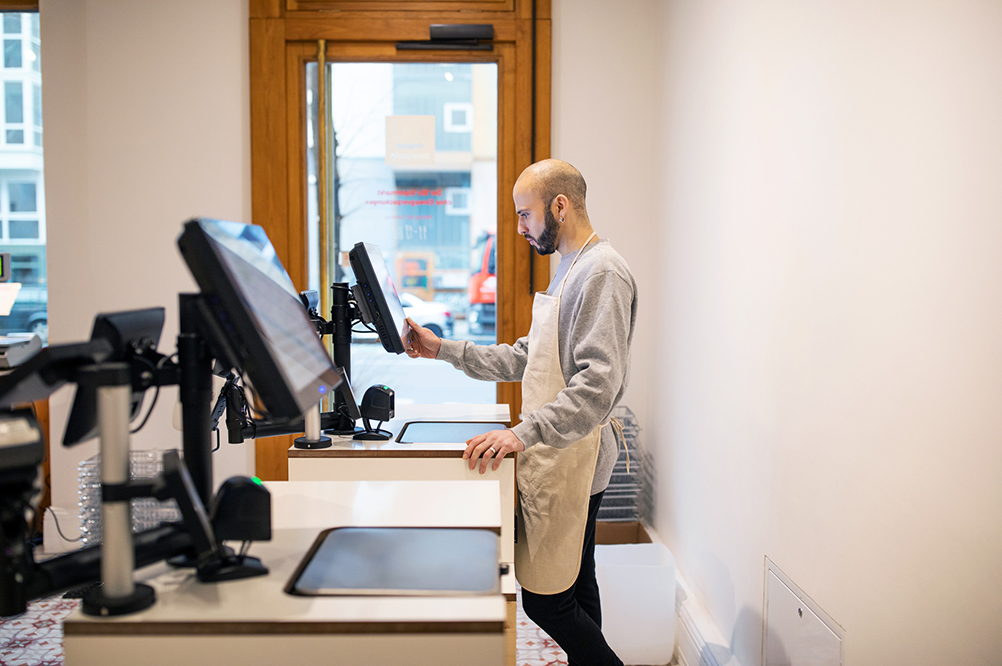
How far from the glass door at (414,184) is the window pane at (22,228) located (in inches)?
60.4

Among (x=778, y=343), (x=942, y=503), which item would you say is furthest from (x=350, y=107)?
(x=942, y=503)

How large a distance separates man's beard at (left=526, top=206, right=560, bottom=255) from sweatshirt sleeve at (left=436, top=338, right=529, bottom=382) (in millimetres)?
366

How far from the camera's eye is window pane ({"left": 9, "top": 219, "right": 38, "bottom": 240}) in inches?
141

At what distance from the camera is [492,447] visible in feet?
5.43

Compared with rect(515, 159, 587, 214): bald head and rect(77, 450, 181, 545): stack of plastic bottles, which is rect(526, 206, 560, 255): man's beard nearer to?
rect(515, 159, 587, 214): bald head

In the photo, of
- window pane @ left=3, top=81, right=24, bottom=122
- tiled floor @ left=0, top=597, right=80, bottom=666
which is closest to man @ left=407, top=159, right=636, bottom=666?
tiled floor @ left=0, top=597, right=80, bottom=666

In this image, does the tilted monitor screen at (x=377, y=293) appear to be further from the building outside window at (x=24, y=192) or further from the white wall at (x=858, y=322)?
the building outside window at (x=24, y=192)

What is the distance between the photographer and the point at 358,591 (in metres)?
0.92

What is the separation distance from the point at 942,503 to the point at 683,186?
1.86 metres

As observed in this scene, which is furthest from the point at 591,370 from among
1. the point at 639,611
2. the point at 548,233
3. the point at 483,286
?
the point at 483,286

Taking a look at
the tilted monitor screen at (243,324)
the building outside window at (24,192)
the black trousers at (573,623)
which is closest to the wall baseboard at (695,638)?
the black trousers at (573,623)

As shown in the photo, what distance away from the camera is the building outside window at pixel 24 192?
11.7ft

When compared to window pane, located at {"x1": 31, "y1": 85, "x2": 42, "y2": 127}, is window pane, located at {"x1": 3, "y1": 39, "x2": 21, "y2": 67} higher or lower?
higher

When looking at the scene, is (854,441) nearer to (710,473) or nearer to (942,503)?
(942,503)
